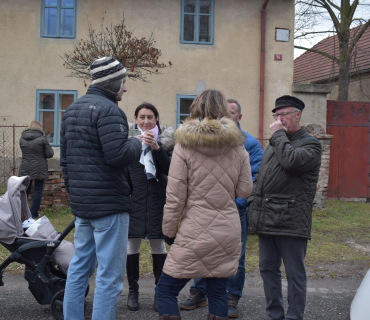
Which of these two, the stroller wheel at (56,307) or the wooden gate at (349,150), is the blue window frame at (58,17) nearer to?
the wooden gate at (349,150)

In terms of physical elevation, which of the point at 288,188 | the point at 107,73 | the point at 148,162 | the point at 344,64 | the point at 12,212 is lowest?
the point at 12,212

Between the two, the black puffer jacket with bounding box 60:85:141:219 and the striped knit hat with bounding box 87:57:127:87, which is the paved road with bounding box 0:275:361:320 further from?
the striped knit hat with bounding box 87:57:127:87

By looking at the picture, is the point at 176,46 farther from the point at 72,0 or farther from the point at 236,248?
the point at 236,248

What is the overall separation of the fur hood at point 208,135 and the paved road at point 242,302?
5.67 ft

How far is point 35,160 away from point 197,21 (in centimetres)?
664

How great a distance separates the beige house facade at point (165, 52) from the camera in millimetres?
11891

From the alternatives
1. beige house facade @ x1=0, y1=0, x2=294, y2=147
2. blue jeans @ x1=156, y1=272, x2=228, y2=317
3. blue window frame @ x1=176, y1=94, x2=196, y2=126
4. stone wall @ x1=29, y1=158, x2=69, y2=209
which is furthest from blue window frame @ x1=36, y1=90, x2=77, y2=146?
blue jeans @ x1=156, y1=272, x2=228, y2=317

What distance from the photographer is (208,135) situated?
2.86m

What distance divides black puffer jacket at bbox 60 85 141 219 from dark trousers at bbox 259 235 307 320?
4.13ft

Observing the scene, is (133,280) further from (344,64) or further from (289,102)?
(344,64)

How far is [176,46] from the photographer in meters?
12.2

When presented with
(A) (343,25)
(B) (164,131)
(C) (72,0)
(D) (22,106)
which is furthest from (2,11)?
(A) (343,25)

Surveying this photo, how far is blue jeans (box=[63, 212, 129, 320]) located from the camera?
2953 millimetres

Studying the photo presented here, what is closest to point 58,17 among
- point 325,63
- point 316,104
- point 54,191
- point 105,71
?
point 54,191
